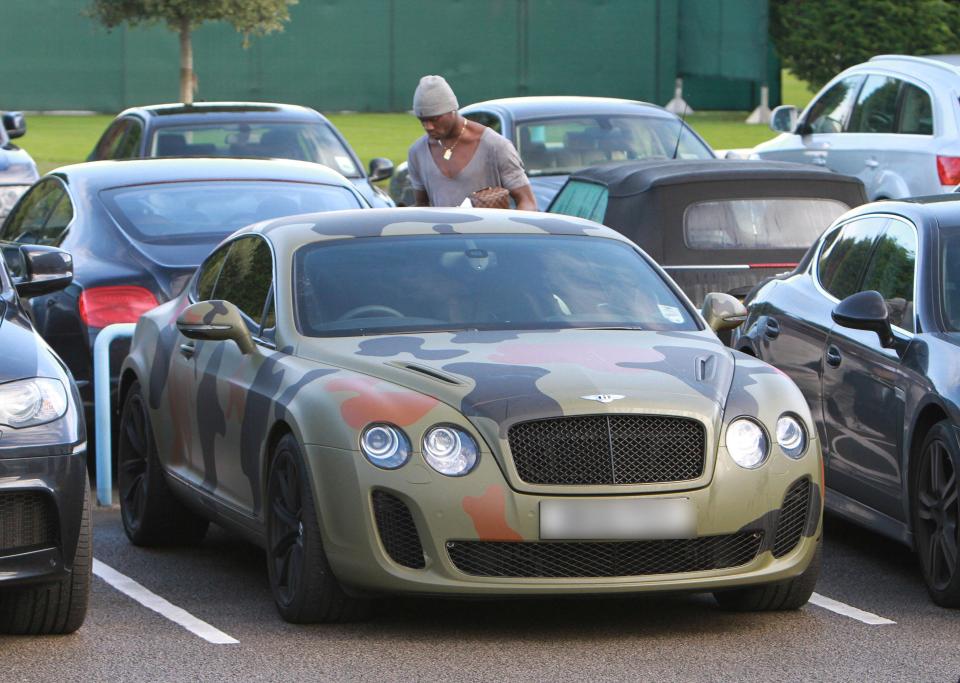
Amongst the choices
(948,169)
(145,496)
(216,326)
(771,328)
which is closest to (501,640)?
(216,326)

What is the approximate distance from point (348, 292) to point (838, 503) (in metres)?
2.33

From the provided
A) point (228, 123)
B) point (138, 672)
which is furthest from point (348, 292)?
point (228, 123)

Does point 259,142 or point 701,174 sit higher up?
point 701,174

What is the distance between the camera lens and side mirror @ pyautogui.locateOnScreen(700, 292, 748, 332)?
25.6ft

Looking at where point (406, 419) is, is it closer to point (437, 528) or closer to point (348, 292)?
point (437, 528)

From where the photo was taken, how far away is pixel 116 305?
996 cm

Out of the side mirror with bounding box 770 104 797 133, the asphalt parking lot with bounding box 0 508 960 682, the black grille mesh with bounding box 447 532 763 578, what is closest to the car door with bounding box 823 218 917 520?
the asphalt parking lot with bounding box 0 508 960 682

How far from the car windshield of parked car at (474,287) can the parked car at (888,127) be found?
7506 mm

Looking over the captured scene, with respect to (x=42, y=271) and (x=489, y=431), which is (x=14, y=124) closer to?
(x=42, y=271)

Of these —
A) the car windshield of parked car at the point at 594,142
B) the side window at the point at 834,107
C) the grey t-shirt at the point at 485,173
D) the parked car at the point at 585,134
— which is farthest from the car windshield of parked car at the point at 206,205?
the side window at the point at 834,107

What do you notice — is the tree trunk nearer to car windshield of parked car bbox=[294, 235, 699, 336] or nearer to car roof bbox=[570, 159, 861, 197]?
car roof bbox=[570, 159, 861, 197]

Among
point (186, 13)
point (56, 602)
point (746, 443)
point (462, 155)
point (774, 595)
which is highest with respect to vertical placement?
point (186, 13)

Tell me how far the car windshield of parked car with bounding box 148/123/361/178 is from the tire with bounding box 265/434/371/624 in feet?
29.6

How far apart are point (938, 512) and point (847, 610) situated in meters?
0.52
